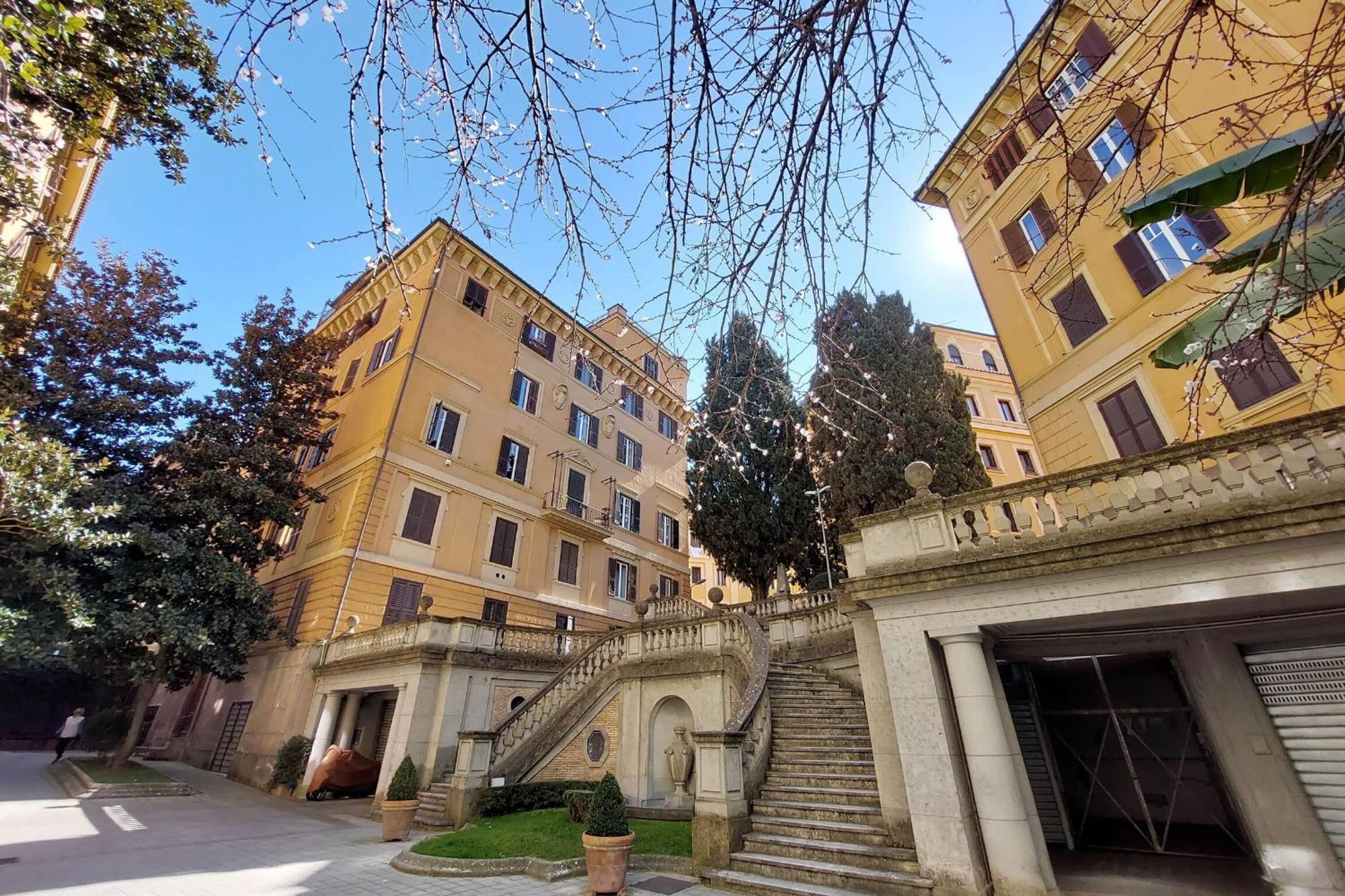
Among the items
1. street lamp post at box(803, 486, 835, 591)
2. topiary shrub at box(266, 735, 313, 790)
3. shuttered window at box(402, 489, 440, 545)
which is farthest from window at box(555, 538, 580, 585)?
street lamp post at box(803, 486, 835, 591)

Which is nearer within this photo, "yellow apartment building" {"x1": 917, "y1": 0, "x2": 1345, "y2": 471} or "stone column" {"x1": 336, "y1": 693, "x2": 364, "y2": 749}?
"yellow apartment building" {"x1": 917, "y1": 0, "x2": 1345, "y2": 471}

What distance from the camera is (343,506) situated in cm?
1969

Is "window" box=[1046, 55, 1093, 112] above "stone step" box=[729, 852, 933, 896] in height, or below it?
above

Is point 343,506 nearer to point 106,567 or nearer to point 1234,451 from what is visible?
point 106,567

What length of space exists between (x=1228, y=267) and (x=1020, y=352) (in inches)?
473

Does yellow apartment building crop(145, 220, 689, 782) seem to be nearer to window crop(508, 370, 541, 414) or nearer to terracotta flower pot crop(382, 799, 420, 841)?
window crop(508, 370, 541, 414)

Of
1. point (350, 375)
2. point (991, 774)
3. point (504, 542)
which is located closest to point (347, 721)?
point (504, 542)

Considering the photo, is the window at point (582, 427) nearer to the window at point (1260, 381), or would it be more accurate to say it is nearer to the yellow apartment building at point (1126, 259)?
the yellow apartment building at point (1126, 259)

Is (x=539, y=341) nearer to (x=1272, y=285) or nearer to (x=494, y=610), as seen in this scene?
(x=494, y=610)

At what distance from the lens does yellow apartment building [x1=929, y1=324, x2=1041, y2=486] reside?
31484 mm

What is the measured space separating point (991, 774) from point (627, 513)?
2286 cm

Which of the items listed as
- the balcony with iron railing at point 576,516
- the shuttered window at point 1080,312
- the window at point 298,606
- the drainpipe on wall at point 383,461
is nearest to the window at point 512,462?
the balcony with iron railing at point 576,516

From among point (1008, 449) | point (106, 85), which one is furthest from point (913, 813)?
point (1008, 449)

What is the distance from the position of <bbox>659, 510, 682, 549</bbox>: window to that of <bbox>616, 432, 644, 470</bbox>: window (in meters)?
3.15
